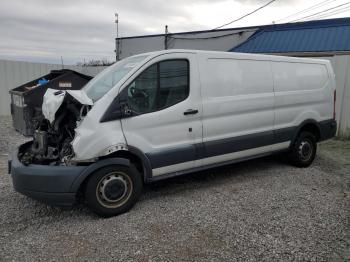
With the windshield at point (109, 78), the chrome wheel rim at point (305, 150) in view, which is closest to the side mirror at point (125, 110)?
the windshield at point (109, 78)

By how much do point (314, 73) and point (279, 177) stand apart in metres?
2.13

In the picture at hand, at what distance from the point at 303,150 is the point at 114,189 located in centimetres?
384

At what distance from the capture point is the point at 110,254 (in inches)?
128

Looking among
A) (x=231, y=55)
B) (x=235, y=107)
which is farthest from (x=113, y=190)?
(x=231, y=55)

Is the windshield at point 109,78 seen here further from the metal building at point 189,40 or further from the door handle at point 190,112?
A: the metal building at point 189,40

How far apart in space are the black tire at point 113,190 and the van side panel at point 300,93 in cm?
283

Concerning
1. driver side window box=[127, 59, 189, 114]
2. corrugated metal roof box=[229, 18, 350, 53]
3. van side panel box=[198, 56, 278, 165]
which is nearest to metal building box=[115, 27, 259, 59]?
corrugated metal roof box=[229, 18, 350, 53]

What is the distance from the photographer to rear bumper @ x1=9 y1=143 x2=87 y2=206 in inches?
148

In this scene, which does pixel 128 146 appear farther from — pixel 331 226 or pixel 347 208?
pixel 347 208

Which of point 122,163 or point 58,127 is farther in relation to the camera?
point 58,127

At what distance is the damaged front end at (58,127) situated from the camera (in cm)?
398

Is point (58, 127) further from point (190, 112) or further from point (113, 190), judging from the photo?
point (190, 112)

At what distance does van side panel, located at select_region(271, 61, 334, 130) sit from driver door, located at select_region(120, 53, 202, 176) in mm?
1780

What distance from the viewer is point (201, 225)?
3.84 metres
